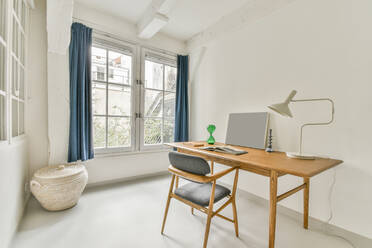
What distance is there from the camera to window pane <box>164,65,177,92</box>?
3236 millimetres

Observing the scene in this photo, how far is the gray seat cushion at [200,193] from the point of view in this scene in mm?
1350

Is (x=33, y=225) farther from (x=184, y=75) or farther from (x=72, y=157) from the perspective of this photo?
(x=184, y=75)

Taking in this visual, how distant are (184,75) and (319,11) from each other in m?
2.08

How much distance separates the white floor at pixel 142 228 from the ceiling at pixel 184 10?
2587 mm

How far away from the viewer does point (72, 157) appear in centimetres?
220

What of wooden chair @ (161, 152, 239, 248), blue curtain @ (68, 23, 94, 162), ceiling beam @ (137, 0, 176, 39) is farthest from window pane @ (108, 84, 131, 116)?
wooden chair @ (161, 152, 239, 248)

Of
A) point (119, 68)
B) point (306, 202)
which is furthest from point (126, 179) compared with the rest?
point (306, 202)

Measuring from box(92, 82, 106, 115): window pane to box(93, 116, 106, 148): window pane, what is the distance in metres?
0.11

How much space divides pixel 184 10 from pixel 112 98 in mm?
1707

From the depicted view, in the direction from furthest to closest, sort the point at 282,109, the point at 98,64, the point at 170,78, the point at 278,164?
the point at 170,78, the point at 98,64, the point at 282,109, the point at 278,164

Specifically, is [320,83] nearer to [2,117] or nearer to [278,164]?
[278,164]

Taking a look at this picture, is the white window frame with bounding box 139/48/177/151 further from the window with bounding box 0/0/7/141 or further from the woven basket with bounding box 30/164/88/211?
the window with bounding box 0/0/7/141

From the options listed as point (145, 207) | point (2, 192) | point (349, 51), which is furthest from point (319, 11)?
point (2, 192)

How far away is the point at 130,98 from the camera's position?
111 inches
